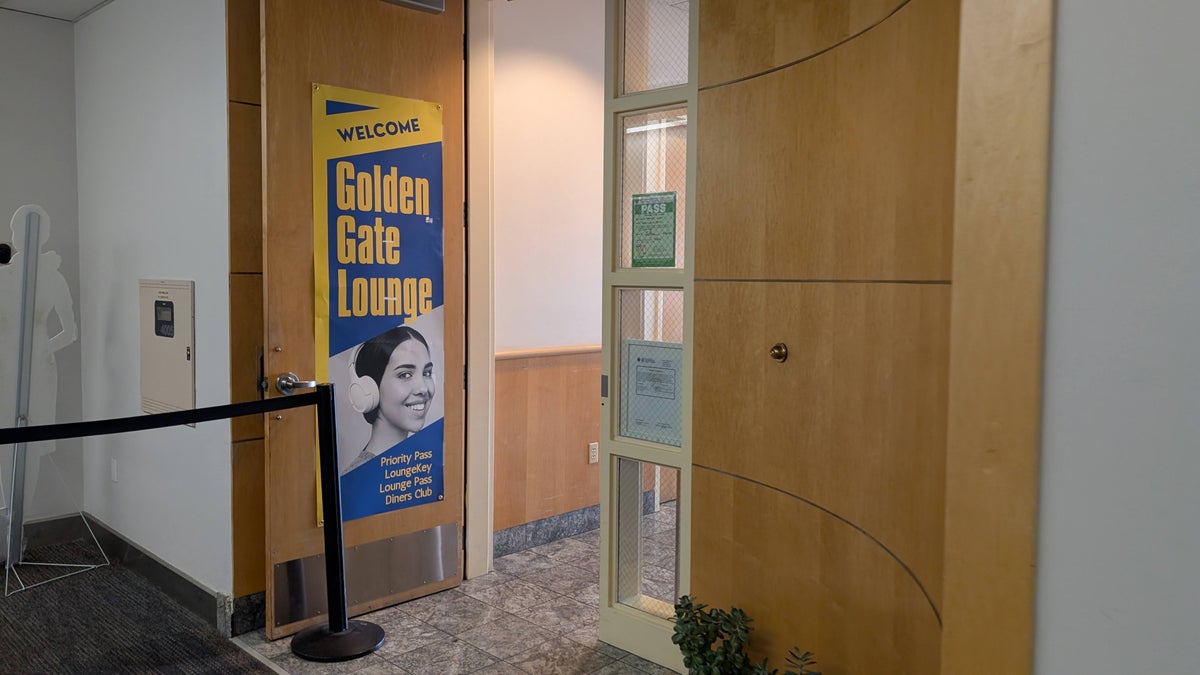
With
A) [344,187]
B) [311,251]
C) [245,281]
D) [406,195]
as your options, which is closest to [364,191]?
[344,187]

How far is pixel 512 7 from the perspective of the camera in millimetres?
4035

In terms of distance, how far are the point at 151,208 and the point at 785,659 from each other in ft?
10.00

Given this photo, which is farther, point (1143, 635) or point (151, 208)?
point (151, 208)

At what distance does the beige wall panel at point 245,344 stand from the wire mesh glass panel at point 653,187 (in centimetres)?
137

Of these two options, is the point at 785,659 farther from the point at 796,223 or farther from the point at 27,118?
the point at 27,118

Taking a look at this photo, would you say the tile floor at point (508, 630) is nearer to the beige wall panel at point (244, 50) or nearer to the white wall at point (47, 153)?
the white wall at point (47, 153)

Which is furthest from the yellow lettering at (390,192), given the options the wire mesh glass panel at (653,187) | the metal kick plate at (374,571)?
the metal kick plate at (374,571)

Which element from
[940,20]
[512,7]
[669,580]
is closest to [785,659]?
[669,580]

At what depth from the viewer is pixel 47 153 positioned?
→ 166 inches

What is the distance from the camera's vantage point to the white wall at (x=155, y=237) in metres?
3.27

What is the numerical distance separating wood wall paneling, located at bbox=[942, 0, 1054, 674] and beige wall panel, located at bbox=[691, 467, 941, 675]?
62cm

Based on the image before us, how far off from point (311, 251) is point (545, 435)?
158 cm

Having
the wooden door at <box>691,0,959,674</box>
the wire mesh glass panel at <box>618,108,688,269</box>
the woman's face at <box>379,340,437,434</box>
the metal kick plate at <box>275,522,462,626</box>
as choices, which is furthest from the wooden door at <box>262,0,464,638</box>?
the wooden door at <box>691,0,959,674</box>

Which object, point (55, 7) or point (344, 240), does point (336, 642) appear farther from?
point (55, 7)
